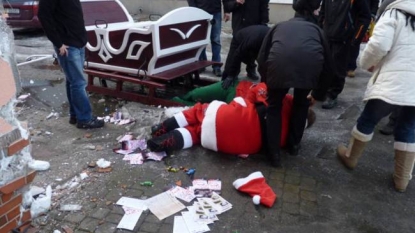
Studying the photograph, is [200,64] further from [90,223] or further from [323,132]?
[90,223]

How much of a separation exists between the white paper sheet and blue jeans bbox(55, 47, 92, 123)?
2.05 meters

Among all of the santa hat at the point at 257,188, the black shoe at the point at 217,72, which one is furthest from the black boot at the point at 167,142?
the black shoe at the point at 217,72

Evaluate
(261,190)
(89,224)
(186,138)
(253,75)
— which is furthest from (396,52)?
(253,75)

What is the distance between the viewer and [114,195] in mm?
2918

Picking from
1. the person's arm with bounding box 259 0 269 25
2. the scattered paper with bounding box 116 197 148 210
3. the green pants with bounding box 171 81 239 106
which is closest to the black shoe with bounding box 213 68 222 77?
the person's arm with bounding box 259 0 269 25

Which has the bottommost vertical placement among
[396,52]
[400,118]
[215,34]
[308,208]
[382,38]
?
[308,208]

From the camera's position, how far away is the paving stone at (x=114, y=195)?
113 inches

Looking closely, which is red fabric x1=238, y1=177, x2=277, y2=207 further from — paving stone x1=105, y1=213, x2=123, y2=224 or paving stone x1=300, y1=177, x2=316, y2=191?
paving stone x1=105, y1=213, x2=123, y2=224

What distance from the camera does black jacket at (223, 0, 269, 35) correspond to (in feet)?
17.3

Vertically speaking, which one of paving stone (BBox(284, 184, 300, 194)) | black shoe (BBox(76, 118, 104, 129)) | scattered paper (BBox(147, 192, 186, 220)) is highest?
black shoe (BBox(76, 118, 104, 129))

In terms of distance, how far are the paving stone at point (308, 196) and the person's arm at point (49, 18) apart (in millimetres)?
2764

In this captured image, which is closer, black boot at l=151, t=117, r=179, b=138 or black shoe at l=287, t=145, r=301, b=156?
black shoe at l=287, t=145, r=301, b=156

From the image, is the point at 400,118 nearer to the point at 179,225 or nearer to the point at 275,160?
the point at 275,160

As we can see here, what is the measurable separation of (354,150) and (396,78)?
2.54 ft
